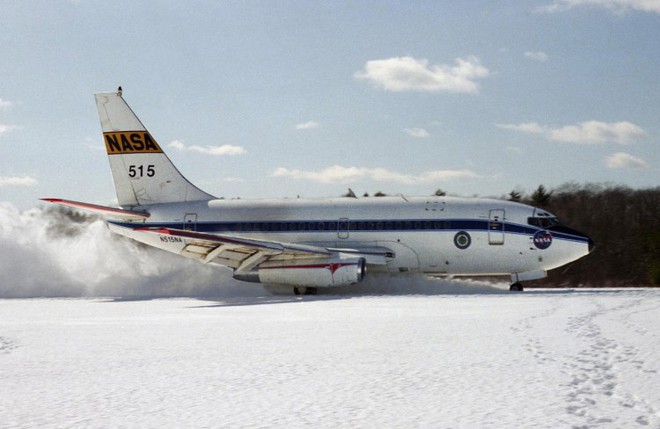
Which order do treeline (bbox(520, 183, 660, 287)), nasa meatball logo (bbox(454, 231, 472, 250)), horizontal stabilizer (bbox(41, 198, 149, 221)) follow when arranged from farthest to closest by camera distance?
treeline (bbox(520, 183, 660, 287)) < horizontal stabilizer (bbox(41, 198, 149, 221)) < nasa meatball logo (bbox(454, 231, 472, 250))

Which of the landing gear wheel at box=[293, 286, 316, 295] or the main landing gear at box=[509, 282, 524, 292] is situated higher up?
the main landing gear at box=[509, 282, 524, 292]

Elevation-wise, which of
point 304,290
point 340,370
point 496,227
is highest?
point 496,227

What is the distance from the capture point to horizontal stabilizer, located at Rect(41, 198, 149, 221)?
32.0 metres

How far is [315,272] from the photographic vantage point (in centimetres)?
2941

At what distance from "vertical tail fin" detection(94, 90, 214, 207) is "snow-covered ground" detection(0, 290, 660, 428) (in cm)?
1593

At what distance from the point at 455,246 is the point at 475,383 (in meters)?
21.2

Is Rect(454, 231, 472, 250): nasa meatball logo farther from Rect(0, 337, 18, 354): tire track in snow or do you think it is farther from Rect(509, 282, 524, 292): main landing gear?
Rect(0, 337, 18, 354): tire track in snow

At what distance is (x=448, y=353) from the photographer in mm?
11875

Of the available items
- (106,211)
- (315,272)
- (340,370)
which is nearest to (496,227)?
(315,272)

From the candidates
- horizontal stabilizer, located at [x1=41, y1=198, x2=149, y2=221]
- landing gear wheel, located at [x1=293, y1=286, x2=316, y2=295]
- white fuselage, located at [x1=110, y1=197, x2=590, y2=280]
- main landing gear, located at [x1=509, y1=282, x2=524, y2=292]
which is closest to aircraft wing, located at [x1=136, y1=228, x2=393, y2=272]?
white fuselage, located at [x1=110, y1=197, x2=590, y2=280]

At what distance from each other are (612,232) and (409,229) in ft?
76.9

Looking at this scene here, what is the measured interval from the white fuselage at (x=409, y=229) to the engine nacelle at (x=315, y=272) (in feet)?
4.94

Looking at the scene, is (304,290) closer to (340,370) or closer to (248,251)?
(248,251)

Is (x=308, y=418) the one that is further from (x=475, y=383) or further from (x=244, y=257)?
(x=244, y=257)
